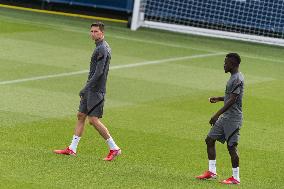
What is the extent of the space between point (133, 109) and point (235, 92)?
18.2ft

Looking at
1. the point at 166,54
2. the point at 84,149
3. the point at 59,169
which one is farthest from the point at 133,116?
the point at 166,54

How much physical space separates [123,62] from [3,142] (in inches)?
380

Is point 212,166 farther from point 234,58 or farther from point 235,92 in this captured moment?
point 234,58

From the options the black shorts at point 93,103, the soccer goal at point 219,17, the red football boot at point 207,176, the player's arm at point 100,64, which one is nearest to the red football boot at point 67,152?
Answer: the black shorts at point 93,103

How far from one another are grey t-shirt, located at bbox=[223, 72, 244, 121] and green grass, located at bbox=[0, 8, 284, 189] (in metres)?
0.89

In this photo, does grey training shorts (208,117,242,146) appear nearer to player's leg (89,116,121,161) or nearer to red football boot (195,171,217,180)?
red football boot (195,171,217,180)

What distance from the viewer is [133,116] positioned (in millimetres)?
17266

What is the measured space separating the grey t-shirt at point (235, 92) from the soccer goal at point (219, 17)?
1542 cm

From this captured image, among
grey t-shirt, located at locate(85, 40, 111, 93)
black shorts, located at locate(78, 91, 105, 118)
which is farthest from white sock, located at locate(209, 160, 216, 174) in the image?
grey t-shirt, located at locate(85, 40, 111, 93)

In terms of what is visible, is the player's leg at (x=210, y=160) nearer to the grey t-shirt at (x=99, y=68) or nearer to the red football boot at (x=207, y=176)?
the red football boot at (x=207, y=176)

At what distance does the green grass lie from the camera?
12.9m

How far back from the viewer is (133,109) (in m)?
17.9

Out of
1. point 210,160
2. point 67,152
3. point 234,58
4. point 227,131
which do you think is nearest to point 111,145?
point 67,152

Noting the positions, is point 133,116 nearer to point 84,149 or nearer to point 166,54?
point 84,149
